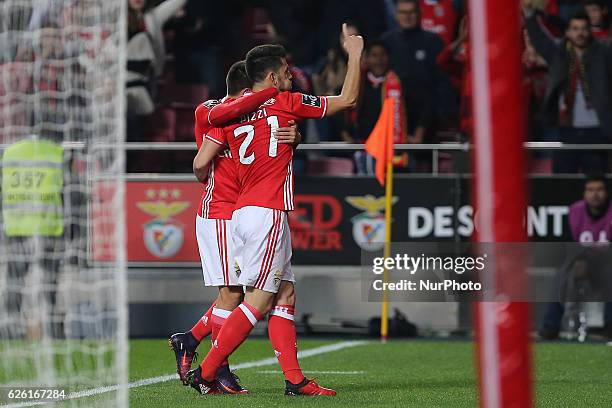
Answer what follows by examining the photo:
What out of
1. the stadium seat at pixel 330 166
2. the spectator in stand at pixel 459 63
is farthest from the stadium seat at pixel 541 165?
the stadium seat at pixel 330 166

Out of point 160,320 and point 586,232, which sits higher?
point 586,232

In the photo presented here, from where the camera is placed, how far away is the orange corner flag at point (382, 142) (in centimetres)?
1197

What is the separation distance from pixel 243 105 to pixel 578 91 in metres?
6.73

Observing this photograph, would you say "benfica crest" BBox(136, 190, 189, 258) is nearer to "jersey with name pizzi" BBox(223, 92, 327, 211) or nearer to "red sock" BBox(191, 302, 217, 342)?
"red sock" BBox(191, 302, 217, 342)

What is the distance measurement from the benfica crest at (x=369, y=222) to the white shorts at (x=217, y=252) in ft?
16.1

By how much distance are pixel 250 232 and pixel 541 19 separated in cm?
745

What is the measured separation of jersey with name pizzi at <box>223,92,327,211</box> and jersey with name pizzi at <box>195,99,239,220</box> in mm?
211

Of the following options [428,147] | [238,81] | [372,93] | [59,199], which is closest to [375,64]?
[372,93]

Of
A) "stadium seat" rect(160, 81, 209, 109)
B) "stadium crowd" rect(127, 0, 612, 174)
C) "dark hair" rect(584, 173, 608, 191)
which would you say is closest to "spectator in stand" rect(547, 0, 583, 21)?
"stadium crowd" rect(127, 0, 612, 174)

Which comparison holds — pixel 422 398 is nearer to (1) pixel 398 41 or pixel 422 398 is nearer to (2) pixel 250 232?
(2) pixel 250 232

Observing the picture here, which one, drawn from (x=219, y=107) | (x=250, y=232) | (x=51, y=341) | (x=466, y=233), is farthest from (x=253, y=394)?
(x=466, y=233)

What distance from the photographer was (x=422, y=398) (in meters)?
7.17

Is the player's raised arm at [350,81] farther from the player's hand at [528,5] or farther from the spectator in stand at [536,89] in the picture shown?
the player's hand at [528,5]

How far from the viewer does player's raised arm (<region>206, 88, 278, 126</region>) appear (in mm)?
7309
